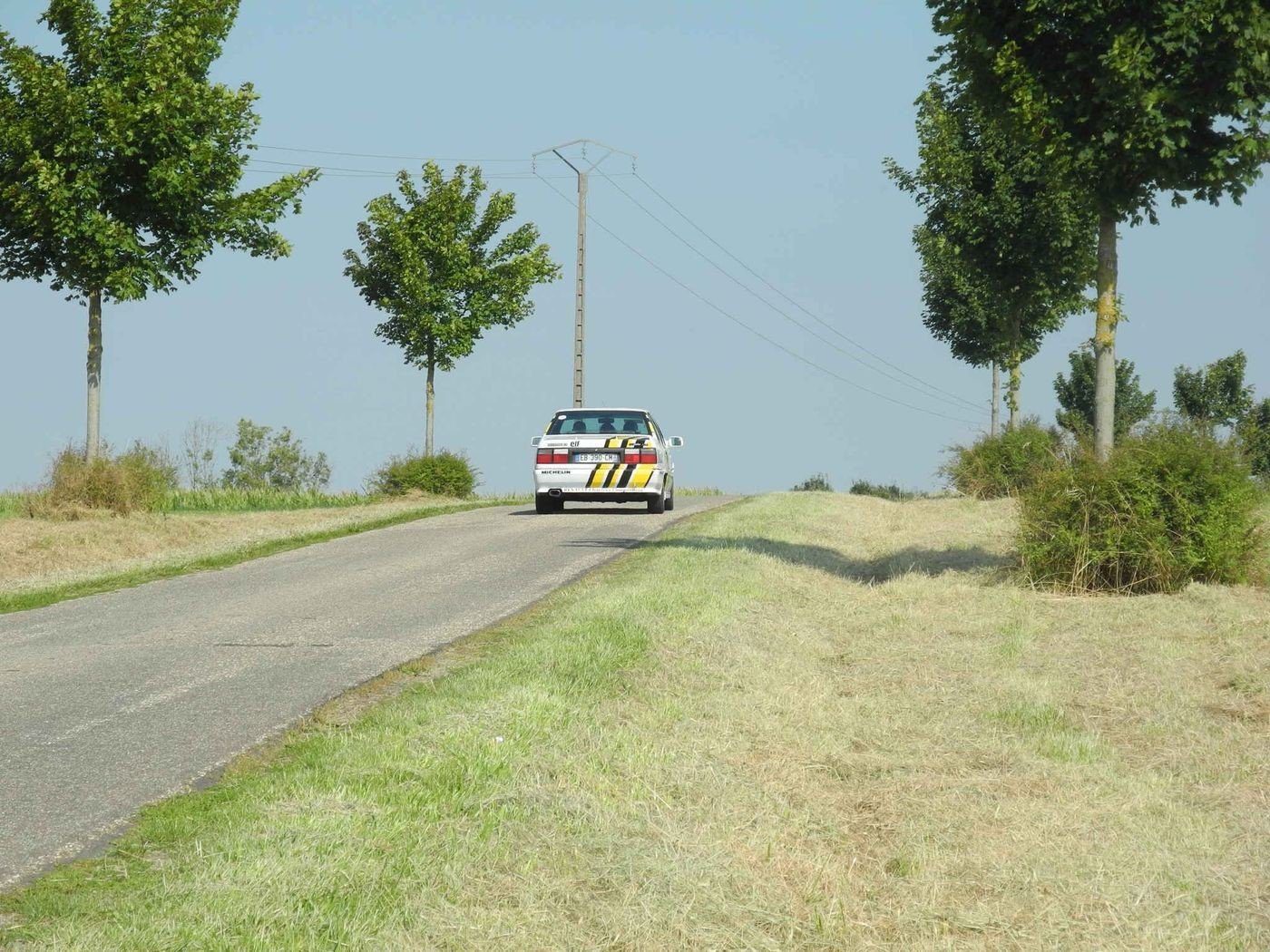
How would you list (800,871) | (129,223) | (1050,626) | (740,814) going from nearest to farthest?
(800,871) → (740,814) → (1050,626) → (129,223)

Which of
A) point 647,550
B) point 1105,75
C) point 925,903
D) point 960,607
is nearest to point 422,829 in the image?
point 925,903

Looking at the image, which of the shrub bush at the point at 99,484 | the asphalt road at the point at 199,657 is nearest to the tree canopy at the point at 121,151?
the shrub bush at the point at 99,484

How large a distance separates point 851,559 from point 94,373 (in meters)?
14.0

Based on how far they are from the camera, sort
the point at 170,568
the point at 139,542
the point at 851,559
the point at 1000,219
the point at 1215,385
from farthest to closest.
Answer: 1. the point at 1215,385
2. the point at 1000,219
3. the point at 139,542
4. the point at 851,559
5. the point at 170,568

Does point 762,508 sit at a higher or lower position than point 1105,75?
lower

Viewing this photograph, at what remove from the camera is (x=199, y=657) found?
9.36 m

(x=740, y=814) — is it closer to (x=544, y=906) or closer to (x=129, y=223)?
(x=544, y=906)

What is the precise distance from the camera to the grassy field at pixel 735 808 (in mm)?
4359

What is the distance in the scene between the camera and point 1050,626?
10.7 metres

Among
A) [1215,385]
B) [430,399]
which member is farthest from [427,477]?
[1215,385]

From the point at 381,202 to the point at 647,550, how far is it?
22.8 m

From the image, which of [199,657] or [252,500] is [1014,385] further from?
[199,657]

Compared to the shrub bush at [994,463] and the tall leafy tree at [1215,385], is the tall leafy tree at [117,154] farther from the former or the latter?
the tall leafy tree at [1215,385]

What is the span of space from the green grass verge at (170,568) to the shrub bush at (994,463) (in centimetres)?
1158
